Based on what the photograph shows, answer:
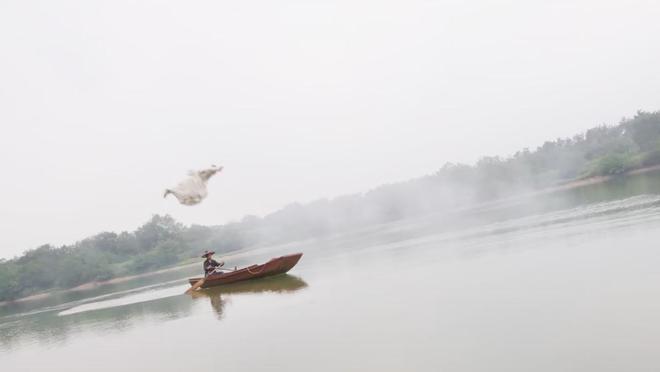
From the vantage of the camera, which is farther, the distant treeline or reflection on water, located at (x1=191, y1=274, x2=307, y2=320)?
the distant treeline

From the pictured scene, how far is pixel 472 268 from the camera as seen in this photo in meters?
14.4

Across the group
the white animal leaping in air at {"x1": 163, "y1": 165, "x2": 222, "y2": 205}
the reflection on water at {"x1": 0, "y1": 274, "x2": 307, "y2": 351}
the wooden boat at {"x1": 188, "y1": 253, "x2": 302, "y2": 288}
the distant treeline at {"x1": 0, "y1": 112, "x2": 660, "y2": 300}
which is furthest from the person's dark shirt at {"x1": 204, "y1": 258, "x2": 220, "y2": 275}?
the distant treeline at {"x1": 0, "y1": 112, "x2": 660, "y2": 300}

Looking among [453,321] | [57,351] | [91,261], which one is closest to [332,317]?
[453,321]

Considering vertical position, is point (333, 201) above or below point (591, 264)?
above

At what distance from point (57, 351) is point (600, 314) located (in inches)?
535

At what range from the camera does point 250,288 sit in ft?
64.2

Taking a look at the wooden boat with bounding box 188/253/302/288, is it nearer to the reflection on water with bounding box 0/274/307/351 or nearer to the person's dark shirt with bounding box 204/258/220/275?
the reflection on water with bounding box 0/274/307/351

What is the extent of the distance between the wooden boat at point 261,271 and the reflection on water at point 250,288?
0.20 meters

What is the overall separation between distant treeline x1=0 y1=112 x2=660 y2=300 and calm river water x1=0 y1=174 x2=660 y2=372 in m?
39.7

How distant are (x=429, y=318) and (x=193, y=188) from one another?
15.5 ft

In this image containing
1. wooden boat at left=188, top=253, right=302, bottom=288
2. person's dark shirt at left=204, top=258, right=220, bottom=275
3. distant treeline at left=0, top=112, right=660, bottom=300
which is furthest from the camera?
distant treeline at left=0, top=112, right=660, bottom=300

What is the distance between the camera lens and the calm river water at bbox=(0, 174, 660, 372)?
7262mm

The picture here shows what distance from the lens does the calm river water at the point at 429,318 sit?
7262 mm

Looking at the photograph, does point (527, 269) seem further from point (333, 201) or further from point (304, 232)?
point (333, 201)
